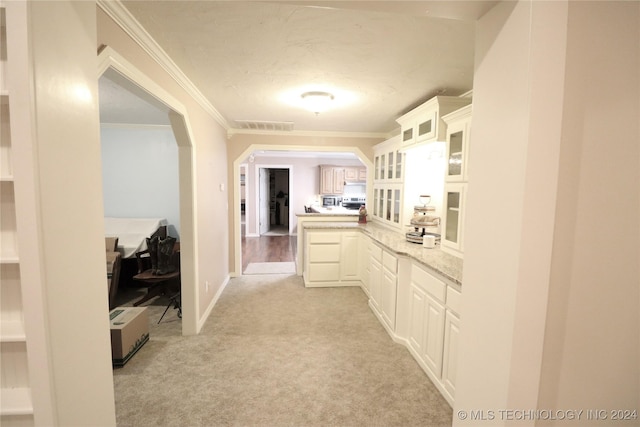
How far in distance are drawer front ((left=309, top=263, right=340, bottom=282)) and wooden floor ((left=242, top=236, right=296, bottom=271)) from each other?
1537 mm

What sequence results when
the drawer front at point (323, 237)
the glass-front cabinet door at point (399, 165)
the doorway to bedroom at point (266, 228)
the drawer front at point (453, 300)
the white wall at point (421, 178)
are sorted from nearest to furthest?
the drawer front at point (453, 300) → the white wall at point (421, 178) → the glass-front cabinet door at point (399, 165) → the drawer front at point (323, 237) → the doorway to bedroom at point (266, 228)

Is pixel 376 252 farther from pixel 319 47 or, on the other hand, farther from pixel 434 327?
pixel 319 47

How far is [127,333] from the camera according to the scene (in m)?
2.27

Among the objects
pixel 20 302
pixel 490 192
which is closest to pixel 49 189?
pixel 20 302

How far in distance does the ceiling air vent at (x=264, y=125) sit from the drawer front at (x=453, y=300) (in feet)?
9.77

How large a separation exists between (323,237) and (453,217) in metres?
1.98

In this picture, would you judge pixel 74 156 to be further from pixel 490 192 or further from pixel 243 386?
pixel 243 386

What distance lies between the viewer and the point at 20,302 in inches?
30.9

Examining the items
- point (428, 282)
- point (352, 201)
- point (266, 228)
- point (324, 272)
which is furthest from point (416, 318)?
point (266, 228)

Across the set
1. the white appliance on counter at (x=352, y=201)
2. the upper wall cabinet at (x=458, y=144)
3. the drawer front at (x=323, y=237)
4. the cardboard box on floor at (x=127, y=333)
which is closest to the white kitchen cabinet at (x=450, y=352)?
the upper wall cabinet at (x=458, y=144)

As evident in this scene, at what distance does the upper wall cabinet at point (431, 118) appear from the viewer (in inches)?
96.3

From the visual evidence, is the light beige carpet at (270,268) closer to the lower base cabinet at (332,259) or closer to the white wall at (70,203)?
the lower base cabinet at (332,259)

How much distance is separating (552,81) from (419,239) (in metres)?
2.23

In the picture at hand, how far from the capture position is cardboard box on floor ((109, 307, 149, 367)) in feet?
7.21
